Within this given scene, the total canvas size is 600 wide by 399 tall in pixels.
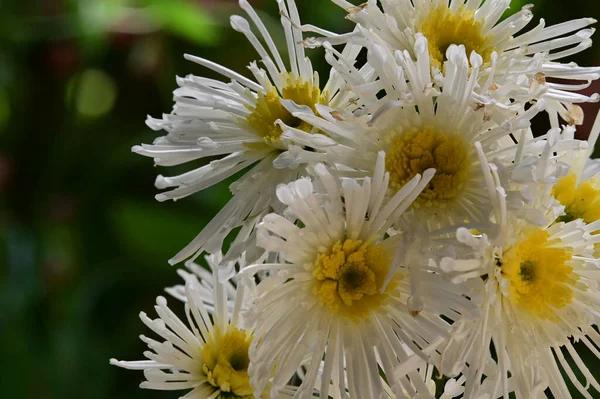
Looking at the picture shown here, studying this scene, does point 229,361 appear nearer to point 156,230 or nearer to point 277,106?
point 277,106

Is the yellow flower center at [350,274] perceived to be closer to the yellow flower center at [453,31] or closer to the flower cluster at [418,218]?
the flower cluster at [418,218]

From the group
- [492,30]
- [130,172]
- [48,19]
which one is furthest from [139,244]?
[492,30]

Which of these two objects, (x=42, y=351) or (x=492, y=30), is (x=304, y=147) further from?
(x=42, y=351)

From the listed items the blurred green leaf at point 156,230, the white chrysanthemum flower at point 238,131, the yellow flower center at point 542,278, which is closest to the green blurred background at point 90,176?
the blurred green leaf at point 156,230

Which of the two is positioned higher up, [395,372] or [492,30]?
[492,30]

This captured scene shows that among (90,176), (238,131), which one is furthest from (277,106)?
(90,176)

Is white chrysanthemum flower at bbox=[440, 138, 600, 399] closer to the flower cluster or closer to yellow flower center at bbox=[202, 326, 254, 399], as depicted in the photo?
the flower cluster
